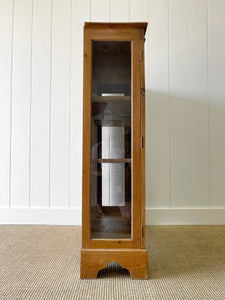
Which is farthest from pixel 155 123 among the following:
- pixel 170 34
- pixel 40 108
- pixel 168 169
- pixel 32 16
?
pixel 32 16

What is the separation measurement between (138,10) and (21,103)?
95 centimetres

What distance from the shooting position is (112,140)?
2.85ft

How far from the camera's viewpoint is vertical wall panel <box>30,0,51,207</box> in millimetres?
1466

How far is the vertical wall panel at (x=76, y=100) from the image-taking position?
4.82ft

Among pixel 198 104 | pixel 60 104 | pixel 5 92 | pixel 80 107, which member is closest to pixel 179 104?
pixel 198 104

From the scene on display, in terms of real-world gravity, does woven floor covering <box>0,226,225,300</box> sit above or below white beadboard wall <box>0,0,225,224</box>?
below

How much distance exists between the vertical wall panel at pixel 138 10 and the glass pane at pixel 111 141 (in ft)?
2.64

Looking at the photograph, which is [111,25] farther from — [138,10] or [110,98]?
[138,10]

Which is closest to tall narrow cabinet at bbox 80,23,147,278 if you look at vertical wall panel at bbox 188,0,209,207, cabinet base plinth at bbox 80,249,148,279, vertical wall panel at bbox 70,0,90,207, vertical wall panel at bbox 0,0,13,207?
cabinet base plinth at bbox 80,249,148,279

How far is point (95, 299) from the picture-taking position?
672mm

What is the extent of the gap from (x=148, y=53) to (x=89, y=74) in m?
0.80

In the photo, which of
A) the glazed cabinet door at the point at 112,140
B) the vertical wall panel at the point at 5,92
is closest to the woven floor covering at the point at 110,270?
the glazed cabinet door at the point at 112,140

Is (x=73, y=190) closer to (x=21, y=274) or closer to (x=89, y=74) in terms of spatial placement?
(x=21, y=274)

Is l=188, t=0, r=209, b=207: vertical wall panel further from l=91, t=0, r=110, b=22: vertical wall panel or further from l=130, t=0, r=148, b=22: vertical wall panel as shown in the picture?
l=91, t=0, r=110, b=22: vertical wall panel
